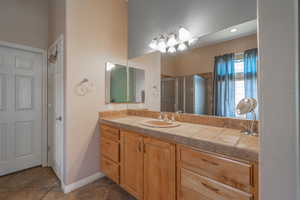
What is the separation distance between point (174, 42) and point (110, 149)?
5.35 ft

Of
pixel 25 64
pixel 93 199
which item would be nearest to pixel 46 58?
pixel 25 64

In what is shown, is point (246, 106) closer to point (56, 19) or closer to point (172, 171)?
point (172, 171)

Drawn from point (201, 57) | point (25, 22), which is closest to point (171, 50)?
point (201, 57)

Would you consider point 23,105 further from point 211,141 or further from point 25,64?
point 211,141

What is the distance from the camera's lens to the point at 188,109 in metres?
1.84

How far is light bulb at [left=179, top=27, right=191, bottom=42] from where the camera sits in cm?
173

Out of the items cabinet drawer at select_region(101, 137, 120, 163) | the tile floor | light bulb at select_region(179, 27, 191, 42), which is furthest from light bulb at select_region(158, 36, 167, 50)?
the tile floor

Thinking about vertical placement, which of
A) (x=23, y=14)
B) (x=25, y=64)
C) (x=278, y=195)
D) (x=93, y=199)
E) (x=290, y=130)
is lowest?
(x=93, y=199)

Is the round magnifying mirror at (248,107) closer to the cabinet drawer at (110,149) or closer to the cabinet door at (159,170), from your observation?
the cabinet door at (159,170)

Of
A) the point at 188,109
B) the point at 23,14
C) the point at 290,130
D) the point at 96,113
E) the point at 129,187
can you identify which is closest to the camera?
the point at 290,130

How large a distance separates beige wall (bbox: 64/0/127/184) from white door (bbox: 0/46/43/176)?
1087mm

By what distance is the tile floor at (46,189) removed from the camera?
1.74 meters

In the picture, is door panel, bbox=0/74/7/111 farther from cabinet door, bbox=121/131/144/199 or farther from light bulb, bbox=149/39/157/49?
light bulb, bbox=149/39/157/49

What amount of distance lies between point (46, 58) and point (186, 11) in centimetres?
239
